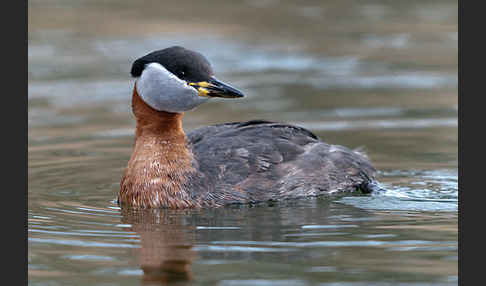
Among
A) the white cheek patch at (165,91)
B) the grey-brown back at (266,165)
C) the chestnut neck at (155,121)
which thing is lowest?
the grey-brown back at (266,165)

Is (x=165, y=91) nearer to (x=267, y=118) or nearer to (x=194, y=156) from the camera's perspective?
(x=194, y=156)

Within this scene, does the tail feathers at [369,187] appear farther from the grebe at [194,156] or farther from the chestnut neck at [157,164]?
the chestnut neck at [157,164]

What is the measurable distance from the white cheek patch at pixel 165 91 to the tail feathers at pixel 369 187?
2.35 meters

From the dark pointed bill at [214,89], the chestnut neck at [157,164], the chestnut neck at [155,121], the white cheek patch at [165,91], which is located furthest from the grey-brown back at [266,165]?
the dark pointed bill at [214,89]

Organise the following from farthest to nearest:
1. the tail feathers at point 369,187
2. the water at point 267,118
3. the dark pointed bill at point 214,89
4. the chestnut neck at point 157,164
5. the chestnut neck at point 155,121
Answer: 1. the tail feathers at point 369,187
2. the chestnut neck at point 155,121
3. the chestnut neck at point 157,164
4. the dark pointed bill at point 214,89
5. the water at point 267,118

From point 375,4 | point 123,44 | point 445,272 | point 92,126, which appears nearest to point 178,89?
point 445,272

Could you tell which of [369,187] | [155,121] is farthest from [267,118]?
[155,121]

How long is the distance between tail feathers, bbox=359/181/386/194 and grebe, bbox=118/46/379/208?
387mm

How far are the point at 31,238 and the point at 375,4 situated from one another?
1478 cm

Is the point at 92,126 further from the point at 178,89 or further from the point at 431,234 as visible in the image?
the point at 431,234

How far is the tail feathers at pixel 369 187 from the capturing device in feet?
35.6

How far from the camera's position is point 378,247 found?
836cm

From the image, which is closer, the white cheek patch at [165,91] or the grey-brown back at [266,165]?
the white cheek patch at [165,91]

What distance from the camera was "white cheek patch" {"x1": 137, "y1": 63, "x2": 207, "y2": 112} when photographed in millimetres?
9875
